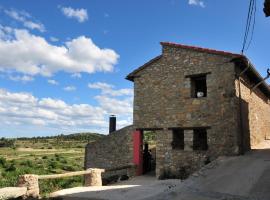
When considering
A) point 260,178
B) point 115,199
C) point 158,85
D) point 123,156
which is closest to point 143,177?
point 123,156

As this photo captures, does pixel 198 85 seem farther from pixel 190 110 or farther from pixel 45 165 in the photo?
pixel 45 165

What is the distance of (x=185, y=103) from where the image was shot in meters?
14.5

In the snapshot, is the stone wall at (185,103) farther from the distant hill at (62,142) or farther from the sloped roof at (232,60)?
the distant hill at (62,142)

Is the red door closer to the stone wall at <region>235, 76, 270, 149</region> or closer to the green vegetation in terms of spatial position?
the green vegetation

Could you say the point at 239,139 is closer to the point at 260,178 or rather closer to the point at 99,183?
the point at 260,178

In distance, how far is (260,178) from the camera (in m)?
9.16

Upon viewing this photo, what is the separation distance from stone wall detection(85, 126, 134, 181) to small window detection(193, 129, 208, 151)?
11.2 feet

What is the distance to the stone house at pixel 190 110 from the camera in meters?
13.3

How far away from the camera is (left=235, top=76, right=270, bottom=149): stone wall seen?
14047 mm

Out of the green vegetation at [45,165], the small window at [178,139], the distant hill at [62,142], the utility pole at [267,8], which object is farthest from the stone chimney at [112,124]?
the distant hill at [62,142]

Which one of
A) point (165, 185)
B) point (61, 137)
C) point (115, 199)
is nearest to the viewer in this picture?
point (115, 199)

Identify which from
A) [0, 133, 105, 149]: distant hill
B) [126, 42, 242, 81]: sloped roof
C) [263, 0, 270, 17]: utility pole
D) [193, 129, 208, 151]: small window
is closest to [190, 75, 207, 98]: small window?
[126, 42, 242, 81]: sloped roof

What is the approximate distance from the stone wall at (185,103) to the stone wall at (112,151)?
1.06 metres

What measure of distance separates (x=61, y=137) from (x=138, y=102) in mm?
108805
